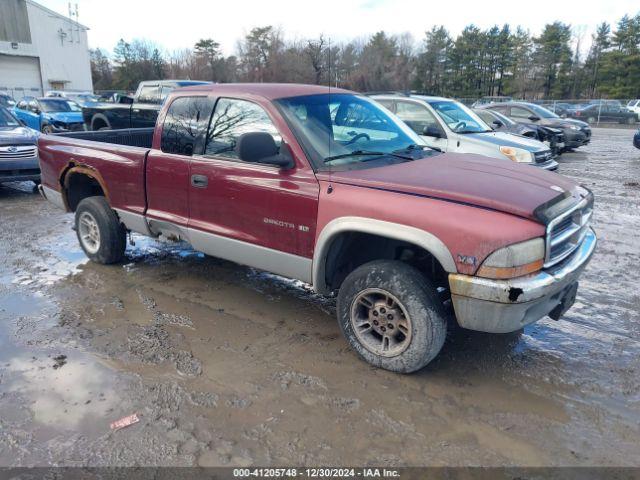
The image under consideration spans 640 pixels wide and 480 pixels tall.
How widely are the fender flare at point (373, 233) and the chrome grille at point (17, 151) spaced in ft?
26.0

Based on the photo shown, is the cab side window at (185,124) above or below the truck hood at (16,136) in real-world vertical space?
above

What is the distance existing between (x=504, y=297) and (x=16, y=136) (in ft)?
32.7

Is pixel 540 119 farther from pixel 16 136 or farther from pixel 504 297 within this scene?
pixel 504 297

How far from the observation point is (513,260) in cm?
289

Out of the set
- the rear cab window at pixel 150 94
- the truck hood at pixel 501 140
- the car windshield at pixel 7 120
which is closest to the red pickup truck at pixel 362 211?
the truck hood at pixel 501 140

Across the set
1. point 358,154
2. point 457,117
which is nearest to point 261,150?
point 358,154

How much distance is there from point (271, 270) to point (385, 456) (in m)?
1.77

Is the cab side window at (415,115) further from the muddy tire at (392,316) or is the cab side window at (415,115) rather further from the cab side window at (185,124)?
the muddy tire at (392,316)

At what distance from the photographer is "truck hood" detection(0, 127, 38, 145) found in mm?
9398

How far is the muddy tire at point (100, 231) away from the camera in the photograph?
213 inches

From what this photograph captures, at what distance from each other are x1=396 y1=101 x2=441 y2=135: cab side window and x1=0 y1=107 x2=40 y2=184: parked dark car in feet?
22.5

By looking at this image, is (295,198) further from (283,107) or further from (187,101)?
(187,101)

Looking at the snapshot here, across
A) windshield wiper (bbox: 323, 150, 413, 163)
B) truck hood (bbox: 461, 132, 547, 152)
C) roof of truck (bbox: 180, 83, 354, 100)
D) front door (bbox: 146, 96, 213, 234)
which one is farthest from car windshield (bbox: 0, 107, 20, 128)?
windshield wiper (bbox: 323, 150, 413, 163)

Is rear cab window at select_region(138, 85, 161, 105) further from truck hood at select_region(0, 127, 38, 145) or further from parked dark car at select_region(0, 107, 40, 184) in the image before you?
parked dark car at select_region(0, 107, 40, 184)
